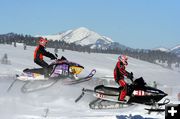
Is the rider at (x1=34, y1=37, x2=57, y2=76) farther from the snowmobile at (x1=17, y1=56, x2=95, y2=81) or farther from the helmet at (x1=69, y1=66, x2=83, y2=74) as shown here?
the helmet at (x1=69, y1=66, x2=83, y2=74)

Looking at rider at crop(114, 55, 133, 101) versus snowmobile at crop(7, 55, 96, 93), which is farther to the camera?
snowmobile at crop(7, 55, 96, 93)

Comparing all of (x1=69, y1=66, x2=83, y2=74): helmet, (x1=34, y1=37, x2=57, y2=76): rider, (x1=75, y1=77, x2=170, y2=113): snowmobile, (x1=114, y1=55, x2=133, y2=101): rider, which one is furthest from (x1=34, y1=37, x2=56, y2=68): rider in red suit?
(x1=114, y1=55, x2=133, y2=101): rider

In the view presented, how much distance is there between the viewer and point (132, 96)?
48.9 ft

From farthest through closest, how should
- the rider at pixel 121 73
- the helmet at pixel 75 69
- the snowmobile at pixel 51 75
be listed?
1. the helmet at pixel 75 69
2. the snowmobile at pixel 51 75
3. the rider at pixel 121 73

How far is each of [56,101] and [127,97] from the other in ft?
13.3

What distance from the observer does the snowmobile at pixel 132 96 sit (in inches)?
572

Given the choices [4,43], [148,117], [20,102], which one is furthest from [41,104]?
[4,43]

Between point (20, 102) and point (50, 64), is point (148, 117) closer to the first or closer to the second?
point (20, 102)

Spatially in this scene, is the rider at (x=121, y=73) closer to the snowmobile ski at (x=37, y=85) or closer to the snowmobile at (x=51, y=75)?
the snowmobile at (x=51, y=75)

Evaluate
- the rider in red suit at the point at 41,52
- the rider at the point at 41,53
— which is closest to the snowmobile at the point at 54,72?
the rider at the point at 41,53

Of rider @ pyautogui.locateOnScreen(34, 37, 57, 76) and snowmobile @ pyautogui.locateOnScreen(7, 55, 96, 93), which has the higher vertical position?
rider @ pyautogui.locateOnScreen(34, 37, 57, 76)

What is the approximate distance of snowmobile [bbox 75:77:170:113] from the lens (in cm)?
1454

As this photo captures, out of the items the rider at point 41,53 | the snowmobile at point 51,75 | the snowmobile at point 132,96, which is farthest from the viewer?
the snowmobile at point 51,75

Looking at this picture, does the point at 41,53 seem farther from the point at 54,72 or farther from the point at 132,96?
the point at 132,96
